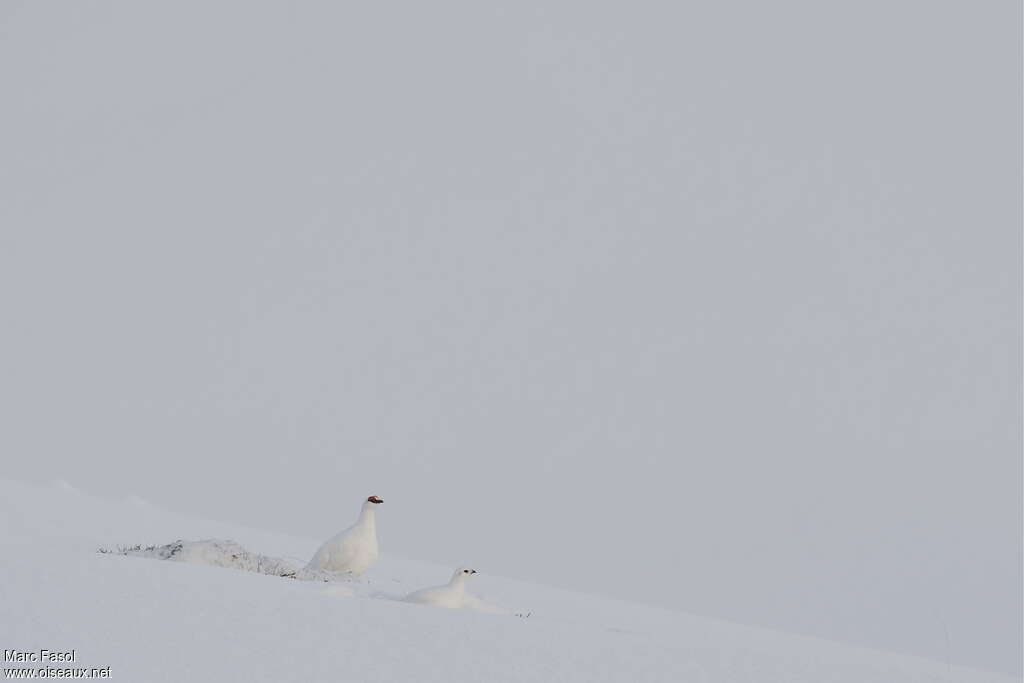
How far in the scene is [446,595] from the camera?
1041 cm

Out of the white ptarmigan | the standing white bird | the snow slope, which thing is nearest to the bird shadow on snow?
the standing white bird

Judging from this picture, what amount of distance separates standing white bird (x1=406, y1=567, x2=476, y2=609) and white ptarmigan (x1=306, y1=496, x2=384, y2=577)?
193 cm

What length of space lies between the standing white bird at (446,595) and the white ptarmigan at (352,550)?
75.8 inches

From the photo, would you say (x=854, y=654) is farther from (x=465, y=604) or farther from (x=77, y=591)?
(x=77, y=591)

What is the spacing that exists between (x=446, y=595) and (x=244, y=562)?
184 cm

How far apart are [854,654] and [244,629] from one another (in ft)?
19.2

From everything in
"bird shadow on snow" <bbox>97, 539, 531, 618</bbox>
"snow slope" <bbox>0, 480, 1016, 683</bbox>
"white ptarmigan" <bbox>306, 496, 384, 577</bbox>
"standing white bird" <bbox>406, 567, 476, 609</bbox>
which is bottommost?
"snow slope" <bbox>0, 480, 1016, 683</bbox>

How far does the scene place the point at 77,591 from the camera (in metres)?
7.60

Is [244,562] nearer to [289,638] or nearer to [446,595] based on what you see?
[446,595]

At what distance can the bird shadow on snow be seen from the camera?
35.2 ft

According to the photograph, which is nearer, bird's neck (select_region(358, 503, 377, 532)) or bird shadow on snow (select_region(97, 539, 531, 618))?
bird shadow on snow (select_region(97, 539, 531, 618))

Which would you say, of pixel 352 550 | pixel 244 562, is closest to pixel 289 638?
pixel 244 562

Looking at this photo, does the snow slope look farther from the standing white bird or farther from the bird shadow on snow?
the bird shadow on snow

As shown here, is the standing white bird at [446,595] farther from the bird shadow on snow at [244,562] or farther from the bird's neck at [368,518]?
the bird's neck at [368,518]
